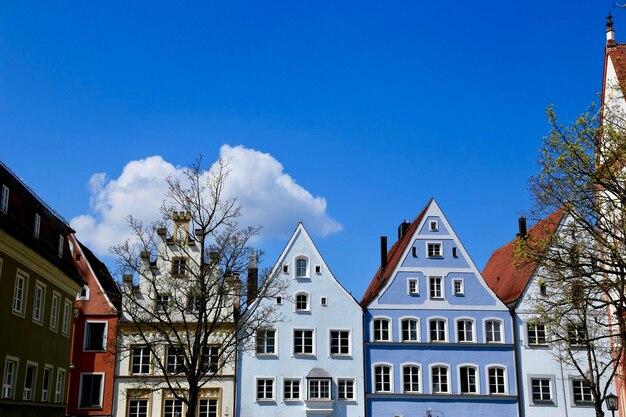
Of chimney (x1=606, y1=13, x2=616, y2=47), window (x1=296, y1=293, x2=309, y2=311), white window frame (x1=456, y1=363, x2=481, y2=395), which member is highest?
chimney (x1=606, y1=13, x2=616, y2=47)

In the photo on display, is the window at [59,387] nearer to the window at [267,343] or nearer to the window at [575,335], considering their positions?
the window at [267,343]

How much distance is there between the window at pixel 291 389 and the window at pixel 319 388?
0.95 meters

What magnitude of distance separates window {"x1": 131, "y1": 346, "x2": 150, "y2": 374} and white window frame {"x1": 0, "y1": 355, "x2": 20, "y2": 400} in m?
16.6

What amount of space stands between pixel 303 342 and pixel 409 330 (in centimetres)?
769

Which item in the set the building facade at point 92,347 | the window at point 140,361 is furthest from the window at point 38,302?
the window at point 140,361

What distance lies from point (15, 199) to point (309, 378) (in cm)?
2410

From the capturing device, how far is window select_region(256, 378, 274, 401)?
159 ft

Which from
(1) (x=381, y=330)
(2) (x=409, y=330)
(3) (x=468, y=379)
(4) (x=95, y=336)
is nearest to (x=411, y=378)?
(2) (x=409, y=330)

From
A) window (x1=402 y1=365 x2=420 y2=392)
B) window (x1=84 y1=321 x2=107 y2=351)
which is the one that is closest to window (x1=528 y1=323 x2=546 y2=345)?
window (x1=402 y1=365 x2=420 y2=392)

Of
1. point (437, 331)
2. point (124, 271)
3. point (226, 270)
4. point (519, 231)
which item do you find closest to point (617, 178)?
point (226, 270)

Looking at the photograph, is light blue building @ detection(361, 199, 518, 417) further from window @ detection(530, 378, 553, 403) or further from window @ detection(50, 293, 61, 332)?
window @ detection(50, 293, 61, 332)

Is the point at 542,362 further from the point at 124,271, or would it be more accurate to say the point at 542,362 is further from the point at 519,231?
the point at 124,271

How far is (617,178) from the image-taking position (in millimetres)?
22453

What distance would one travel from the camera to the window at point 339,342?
4991cm
